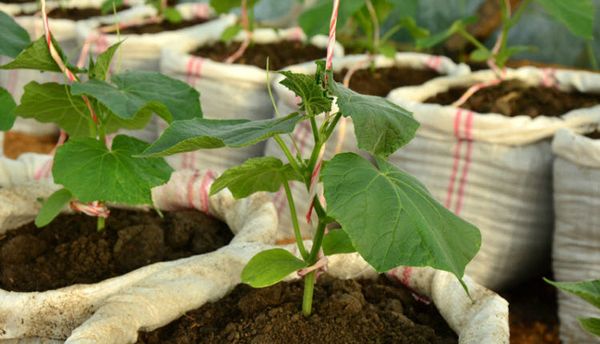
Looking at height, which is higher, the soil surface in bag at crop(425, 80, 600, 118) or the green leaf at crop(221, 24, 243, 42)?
the green leaf at crop(221, 24, 243, 42)

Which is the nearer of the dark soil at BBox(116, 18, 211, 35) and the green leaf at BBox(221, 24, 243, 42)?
the green leaf at BBox(221, 24, 243, 42)

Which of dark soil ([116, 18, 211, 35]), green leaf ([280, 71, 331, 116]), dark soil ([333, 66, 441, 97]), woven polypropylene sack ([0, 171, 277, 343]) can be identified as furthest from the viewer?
dark soil ([116, 18, 211, 35])

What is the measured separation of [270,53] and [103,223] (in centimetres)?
132

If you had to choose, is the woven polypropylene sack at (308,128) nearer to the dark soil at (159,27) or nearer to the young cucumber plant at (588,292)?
the dark soil at (159,27)

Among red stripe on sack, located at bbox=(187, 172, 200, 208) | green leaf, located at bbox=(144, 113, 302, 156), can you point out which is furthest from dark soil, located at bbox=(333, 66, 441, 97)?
green leaf, located at bbox=(144, 113, 302, 156)

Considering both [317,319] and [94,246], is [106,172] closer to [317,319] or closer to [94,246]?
[94,246]

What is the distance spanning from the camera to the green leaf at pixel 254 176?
44.1 inches

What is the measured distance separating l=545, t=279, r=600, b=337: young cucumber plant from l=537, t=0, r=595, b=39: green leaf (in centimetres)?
116

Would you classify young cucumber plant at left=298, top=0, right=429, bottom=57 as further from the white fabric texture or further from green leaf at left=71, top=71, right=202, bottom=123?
green leaf at left=71, top=71, right=202, bottom=123

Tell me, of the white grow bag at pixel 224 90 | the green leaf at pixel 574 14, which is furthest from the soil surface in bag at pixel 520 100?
the white grow bag at pixel 224 90

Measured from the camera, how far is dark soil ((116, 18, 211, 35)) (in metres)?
2.98

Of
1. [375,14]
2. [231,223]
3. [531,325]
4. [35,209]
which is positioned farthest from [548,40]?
[35,209]

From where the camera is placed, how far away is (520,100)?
2.22 metres

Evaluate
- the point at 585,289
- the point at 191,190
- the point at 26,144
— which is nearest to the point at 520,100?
the point at 191,190
